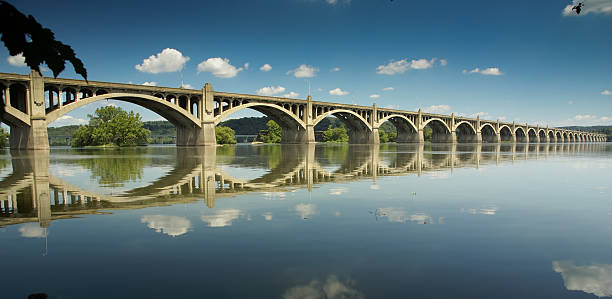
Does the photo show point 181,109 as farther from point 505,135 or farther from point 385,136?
point 505,135

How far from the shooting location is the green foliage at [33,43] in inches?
87.4

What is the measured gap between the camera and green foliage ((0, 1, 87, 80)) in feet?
7.28

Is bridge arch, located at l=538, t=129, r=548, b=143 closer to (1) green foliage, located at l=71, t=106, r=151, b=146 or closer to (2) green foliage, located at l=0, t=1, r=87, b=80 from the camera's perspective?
(1) green foliage, located at l=71, t=106, r=151, b=146

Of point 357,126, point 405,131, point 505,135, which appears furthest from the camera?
point 505,135

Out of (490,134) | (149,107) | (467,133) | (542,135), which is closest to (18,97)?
(149,107)

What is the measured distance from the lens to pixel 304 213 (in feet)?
25.2

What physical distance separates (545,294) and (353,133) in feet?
303

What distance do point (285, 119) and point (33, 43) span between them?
242 feet

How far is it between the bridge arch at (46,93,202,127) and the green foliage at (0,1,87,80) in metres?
47.2

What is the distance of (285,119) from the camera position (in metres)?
75.9

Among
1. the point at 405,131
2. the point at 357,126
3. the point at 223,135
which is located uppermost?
the point at 357,126

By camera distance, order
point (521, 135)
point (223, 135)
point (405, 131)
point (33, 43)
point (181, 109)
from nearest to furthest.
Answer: point (33, 43)
point (181, 109)
point (223, 135)
point (405, 131)
point (521, 135)

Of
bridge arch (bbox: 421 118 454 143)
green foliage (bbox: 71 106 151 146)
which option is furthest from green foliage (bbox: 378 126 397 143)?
green foliage (bbox: 71 106 151 146)

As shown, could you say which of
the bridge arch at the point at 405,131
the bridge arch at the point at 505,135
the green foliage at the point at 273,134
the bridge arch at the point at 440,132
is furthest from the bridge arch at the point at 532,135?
the green foliage at the point at 273,134
